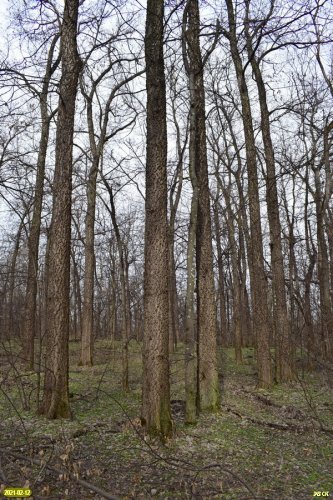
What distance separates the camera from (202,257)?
863 centimetres

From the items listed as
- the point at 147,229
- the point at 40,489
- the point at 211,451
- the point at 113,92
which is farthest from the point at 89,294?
the point at 40,489

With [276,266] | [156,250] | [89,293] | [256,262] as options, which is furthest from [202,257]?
[89,293]

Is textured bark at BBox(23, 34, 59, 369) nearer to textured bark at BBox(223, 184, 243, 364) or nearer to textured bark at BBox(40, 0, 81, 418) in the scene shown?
textured bark at BBox(40, 0, 81, 418)

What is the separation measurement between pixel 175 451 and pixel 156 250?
2.97 meters

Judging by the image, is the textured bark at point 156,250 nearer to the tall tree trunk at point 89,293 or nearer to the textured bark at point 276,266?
the textured bark at point 276,266

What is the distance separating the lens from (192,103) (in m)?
8.09

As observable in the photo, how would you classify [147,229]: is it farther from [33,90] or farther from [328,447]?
[328,447]

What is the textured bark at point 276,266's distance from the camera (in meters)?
12.3

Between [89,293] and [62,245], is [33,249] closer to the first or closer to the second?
[89,293]

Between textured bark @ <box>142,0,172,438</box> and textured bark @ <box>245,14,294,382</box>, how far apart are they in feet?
18.2

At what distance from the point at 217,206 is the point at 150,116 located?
15.4m

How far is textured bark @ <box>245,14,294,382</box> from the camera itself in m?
12.3
